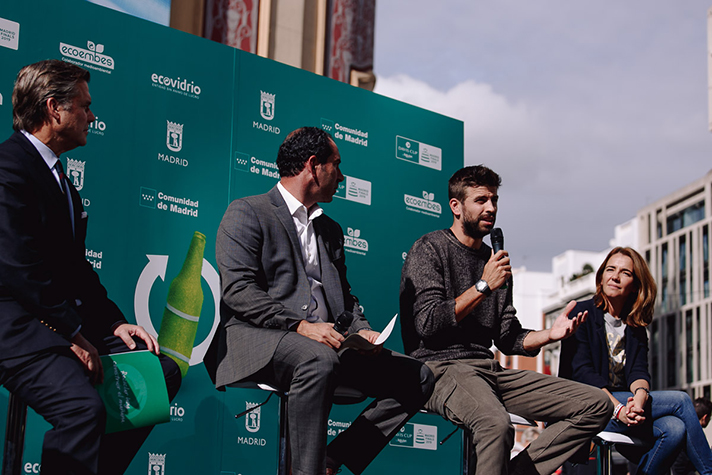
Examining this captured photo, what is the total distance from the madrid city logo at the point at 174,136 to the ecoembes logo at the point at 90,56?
0.46m

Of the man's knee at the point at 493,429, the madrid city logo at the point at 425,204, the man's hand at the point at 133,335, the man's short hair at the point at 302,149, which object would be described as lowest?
the man's knee at the point at 493,429

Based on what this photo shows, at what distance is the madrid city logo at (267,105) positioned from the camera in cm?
506

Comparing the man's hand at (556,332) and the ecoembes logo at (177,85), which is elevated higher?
the ecoembes logo at (177,85)

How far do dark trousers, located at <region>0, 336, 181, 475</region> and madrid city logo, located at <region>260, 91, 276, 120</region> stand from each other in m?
2.81

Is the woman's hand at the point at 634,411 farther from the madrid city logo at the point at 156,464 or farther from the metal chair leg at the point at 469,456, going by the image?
the madrid city logo at the point at 156,464

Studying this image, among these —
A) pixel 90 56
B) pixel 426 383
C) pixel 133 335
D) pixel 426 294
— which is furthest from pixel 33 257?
pixel 90 56

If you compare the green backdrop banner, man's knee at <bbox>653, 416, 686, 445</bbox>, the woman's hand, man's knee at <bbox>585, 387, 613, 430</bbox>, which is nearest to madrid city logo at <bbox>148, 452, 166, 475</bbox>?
the green backdrop banner

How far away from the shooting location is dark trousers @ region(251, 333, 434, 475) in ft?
9.21

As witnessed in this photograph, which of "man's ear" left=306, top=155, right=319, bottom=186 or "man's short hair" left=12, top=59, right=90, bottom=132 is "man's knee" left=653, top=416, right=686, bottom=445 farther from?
"man's short hair" left=12, top=59, right=90, bottom=132

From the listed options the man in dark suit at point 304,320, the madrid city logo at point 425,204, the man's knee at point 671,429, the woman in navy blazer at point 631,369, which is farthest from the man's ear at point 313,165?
the madrid city logo at point 425,204

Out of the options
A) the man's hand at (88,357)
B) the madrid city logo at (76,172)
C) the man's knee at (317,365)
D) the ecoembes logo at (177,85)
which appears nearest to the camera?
the man's hand at (88,357)

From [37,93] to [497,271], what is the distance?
6.49 ft

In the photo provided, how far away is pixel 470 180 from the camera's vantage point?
3867mm

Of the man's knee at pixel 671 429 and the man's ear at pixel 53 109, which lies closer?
the man's ear at pixel 53 109
